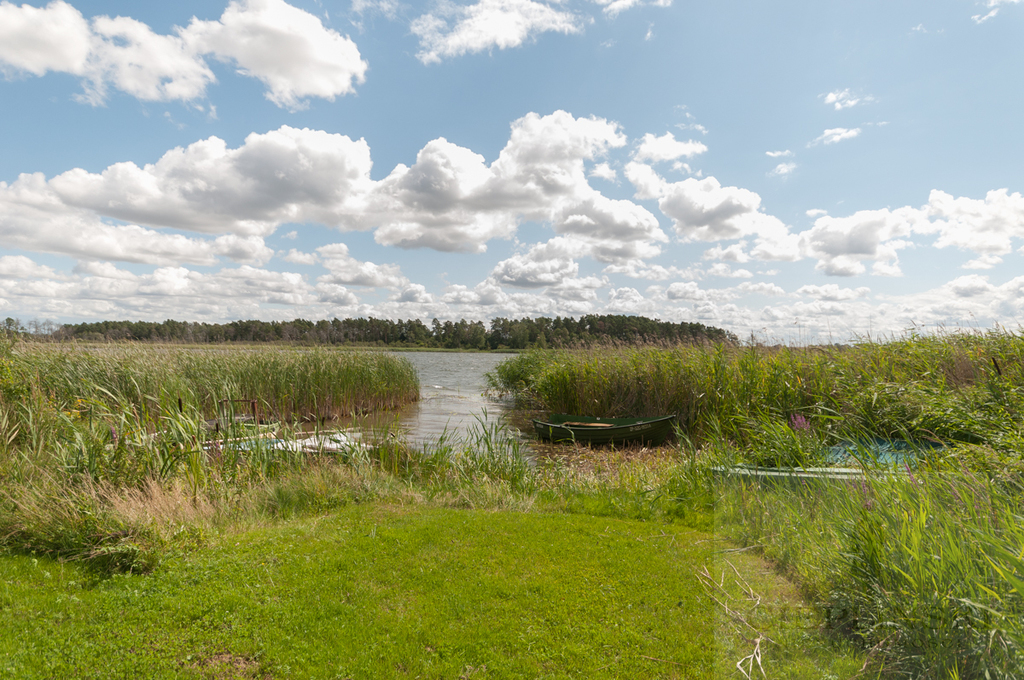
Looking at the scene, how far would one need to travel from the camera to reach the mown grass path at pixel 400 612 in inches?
135

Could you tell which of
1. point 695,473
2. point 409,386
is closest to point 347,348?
point 409,386

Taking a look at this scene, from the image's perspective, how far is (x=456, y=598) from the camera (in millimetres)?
4195

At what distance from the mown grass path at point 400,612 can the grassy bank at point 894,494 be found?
39 cm

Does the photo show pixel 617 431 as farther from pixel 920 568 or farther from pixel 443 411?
pixel 443 411

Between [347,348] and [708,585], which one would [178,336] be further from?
[708,585]

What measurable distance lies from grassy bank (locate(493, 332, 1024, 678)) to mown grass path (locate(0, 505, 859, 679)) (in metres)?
0.39

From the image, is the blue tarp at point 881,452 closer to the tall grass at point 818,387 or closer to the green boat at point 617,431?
the tall grass at point 818,387

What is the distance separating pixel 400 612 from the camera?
4.02 metres

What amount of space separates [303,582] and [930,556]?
449cm

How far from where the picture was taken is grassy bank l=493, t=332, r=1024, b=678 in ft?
8.86

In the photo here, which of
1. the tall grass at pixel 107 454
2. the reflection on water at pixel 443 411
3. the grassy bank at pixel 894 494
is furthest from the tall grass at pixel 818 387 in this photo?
the tall grass at pixel 107 454

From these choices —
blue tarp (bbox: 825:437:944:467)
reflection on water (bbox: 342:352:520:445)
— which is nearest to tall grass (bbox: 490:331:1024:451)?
blue tarp (bbox: 825:437:944:467)

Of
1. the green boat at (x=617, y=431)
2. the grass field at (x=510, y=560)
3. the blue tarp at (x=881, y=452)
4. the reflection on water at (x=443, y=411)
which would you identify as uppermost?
the blue tarp at (x=881, y=452)

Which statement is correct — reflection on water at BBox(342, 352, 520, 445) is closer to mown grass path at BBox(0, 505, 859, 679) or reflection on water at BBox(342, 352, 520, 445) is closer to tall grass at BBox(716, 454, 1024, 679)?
mown grass path at BBox(0, 505, 859, 679)
